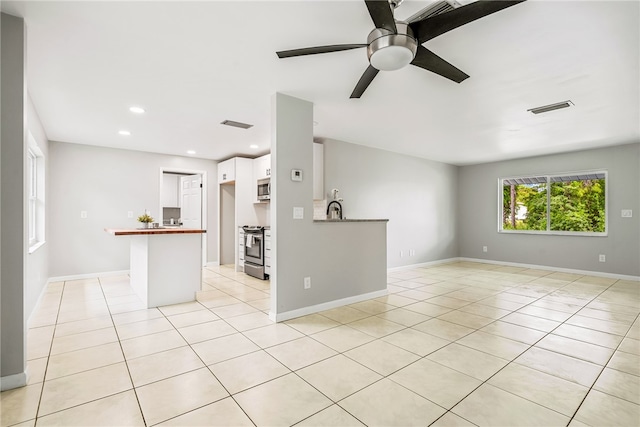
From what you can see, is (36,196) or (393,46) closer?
(393,46)

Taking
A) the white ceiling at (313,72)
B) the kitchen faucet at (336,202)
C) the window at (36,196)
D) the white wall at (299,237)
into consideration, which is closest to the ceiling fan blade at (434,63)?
the white ceiling at (313,72)

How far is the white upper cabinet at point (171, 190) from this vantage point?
26.5ft

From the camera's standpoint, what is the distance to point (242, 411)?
1746 millimetres

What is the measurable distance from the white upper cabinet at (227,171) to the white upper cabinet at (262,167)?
1.38ft

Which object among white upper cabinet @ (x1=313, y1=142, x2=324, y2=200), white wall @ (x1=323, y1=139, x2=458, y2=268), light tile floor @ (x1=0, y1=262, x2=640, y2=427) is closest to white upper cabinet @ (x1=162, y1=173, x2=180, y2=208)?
light tile floor @ (x1=0, y1=262, x2=640, y2=427)

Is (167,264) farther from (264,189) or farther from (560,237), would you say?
(560,237)

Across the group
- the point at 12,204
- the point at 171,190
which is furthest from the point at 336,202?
the point at 171,190

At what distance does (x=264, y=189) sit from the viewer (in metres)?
5.80

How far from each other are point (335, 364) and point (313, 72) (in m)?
2.46

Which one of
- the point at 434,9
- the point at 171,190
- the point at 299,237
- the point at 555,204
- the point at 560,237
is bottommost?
the point at 560,237

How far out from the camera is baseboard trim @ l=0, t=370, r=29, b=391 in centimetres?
196

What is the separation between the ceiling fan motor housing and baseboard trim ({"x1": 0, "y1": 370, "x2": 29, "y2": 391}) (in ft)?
10.1

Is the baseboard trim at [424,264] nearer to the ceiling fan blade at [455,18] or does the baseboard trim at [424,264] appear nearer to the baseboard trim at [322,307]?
the baseboard trim at [322,307]

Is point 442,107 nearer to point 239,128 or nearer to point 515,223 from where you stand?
point 239,128
